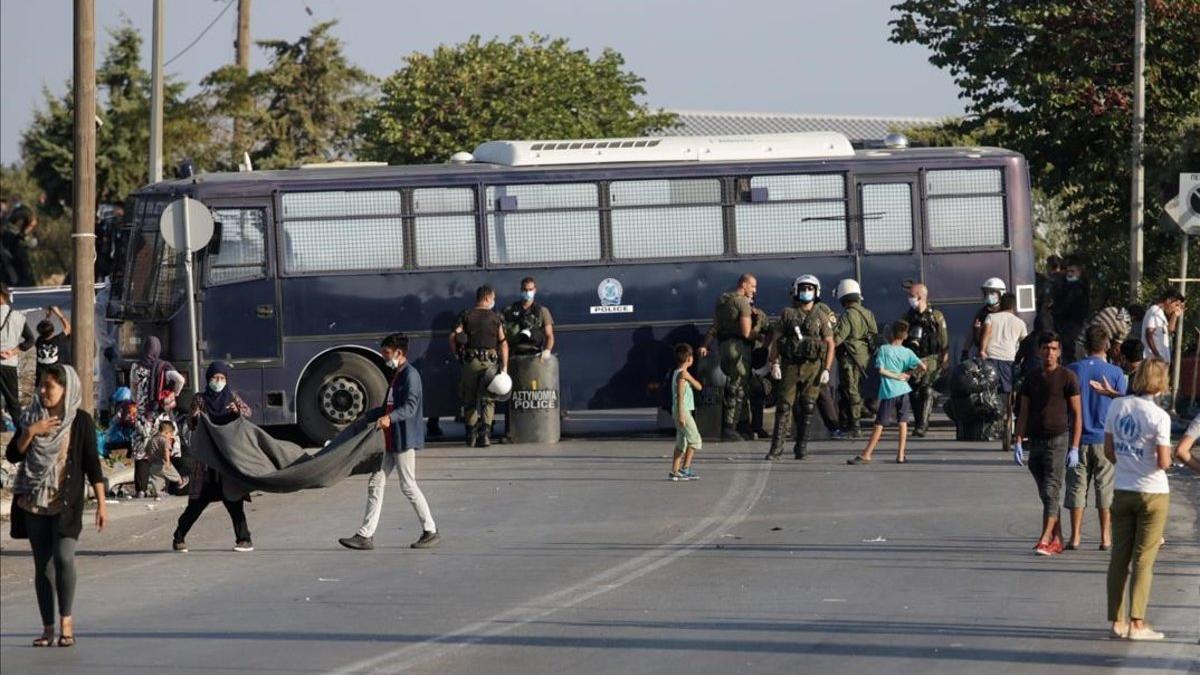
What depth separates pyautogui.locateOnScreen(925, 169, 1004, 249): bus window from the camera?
26047 mm

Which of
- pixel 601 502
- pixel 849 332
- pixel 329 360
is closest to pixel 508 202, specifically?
pixel 329 360

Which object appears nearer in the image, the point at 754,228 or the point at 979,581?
the point at 979,581

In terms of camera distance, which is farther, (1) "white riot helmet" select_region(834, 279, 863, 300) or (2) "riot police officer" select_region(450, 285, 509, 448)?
(1) "white riot helmet" select_region(834, 279, 863, 300)

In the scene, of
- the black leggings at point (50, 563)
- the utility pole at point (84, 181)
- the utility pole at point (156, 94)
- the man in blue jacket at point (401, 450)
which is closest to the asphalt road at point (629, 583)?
the man in blue jacket at point (401, 450)

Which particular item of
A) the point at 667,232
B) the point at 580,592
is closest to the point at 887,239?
the point at 667,232

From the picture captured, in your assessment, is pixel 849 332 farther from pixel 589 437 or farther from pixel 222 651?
pixel 222 651

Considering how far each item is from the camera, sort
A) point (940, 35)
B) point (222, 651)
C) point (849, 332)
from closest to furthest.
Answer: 1. point (222, 651)
2. point (849, 332)
3. point (940, 35)

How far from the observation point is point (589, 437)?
26.1m

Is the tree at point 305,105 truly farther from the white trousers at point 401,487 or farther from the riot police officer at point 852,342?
the white trousers at point 401,487

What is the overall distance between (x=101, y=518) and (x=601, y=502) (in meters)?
7.06

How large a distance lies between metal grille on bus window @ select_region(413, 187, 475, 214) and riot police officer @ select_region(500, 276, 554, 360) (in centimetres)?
143

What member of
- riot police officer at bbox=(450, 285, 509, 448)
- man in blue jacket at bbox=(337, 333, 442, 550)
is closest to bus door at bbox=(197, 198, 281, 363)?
riot police officer at bbox=(450, 285, 509, 448)

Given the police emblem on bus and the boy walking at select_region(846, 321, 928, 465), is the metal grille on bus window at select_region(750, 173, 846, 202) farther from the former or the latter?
the boy walking at select_region(846, 321, 928, 465)

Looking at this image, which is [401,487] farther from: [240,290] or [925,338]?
[925,338]
